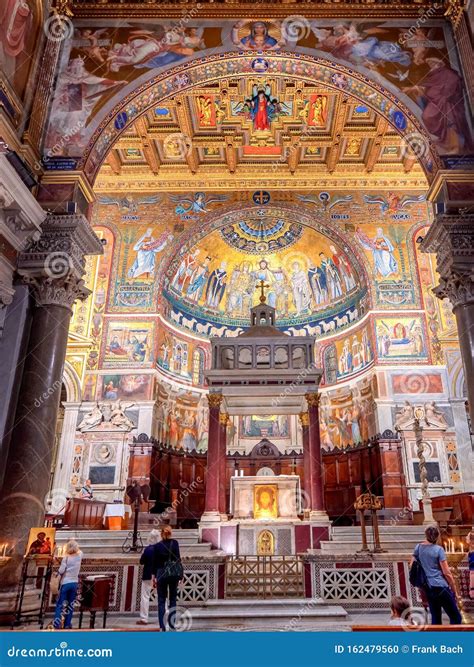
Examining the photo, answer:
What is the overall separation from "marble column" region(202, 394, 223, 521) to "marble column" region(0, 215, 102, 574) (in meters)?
5.38

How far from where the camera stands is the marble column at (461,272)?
371 inches

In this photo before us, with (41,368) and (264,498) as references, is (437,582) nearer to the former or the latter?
(41,368)

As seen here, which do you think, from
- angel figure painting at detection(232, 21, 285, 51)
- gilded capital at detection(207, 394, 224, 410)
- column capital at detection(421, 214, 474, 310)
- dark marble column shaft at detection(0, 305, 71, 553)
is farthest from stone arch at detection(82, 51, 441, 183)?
gilded capital at detection(207, 394, 224, 410)

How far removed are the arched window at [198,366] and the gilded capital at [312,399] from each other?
27.9ft

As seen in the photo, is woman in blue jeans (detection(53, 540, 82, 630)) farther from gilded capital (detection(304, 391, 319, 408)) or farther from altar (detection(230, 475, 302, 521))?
gilded capital (detection(304, 391, 319, 408))

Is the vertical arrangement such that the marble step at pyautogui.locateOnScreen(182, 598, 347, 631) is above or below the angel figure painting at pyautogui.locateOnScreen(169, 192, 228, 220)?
below

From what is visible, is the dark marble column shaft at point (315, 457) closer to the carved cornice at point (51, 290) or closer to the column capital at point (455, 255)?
the column capital at point (455, 255)

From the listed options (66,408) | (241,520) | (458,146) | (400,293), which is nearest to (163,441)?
(66,408)

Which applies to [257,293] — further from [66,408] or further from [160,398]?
[66,408]

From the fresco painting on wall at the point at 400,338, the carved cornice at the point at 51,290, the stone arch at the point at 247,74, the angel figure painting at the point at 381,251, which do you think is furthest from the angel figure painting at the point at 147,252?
the carved cornice at the point at 51,290

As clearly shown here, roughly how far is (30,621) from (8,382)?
380 centimetres

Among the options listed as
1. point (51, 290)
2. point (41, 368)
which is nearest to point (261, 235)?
point (51, 290)

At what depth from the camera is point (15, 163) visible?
31.4 feet

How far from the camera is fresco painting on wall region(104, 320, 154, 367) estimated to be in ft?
65.6
